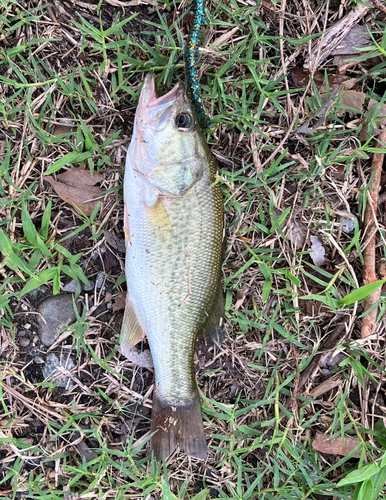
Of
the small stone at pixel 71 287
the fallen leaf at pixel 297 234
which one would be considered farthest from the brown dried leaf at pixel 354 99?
the small stone at pixel 71 287

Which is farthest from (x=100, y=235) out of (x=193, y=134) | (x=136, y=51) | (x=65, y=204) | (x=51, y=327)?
(x=136, y=51)

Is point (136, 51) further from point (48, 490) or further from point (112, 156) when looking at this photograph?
point (48, 490)

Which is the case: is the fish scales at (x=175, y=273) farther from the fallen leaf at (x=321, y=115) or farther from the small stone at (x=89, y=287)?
the fallen leaf at (x=321, y=115)

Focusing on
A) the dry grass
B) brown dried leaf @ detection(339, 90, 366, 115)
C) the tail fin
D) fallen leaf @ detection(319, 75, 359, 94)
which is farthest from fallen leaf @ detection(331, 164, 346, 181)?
the tail fin

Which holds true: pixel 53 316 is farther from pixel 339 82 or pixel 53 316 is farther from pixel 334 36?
pixel 334 36

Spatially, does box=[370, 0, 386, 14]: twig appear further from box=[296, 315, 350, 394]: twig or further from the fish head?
box=[296, 315, 350, 394]: twig
